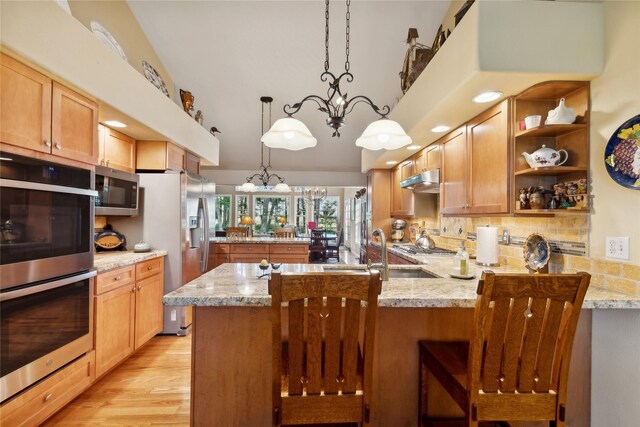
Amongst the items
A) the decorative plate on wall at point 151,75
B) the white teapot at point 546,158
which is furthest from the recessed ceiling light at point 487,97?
the decorative plate on wall at point 151,75

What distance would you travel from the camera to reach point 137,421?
1895 mm

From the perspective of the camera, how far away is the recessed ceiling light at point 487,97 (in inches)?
76.6

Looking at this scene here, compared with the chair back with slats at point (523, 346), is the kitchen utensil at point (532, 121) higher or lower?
higher

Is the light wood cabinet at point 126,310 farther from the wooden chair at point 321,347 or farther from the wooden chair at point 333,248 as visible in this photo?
the wooden chair at point 333,248

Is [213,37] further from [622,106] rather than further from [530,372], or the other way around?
[530,372]

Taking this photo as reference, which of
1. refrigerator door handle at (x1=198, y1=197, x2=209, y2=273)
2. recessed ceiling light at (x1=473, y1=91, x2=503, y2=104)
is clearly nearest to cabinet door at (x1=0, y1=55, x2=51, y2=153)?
refrigerator door handle at (x1=198, y1=197, x2=209, y2=273)

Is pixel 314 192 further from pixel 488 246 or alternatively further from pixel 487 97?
pixel 487 97

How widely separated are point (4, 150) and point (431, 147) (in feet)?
11.0

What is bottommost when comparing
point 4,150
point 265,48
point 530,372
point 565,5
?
point 530,372

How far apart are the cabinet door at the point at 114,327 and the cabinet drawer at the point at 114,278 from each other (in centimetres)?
4

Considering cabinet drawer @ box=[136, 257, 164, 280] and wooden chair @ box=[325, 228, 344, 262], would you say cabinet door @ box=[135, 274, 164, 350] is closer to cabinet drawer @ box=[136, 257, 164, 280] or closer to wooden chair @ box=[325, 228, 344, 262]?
cabinet drawer @ box=[136, 257, 164, 280]

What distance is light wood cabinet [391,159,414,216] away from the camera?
167 inches

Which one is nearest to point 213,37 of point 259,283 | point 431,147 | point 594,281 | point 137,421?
point 431,147

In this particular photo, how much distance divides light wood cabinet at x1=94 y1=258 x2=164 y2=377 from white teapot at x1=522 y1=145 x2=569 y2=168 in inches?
116
